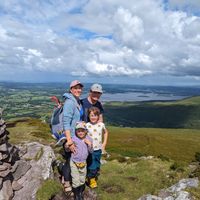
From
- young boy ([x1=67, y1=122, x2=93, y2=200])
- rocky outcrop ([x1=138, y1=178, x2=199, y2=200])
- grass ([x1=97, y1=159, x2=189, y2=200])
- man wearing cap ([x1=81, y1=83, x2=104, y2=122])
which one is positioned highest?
man wearing cap ([x1=81, y1=83, x2=104, y2=122])

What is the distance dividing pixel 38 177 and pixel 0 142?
2.73 meters

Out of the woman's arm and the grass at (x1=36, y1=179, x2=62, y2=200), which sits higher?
the woman's arm

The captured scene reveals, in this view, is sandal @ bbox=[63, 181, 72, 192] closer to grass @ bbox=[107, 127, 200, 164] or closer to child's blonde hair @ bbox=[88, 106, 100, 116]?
child's blonde hair @ bbox=[88, 106, 100, 116]

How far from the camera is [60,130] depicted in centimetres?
1402

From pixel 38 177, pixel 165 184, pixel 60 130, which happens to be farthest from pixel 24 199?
pixel 165 184

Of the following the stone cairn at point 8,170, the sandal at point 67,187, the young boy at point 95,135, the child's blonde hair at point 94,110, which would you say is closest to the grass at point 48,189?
the sandal at point 67,187

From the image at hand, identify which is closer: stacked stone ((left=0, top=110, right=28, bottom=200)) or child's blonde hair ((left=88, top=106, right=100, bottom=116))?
child's blonde hair ((left=88, top=106, right=100, bottom=116))

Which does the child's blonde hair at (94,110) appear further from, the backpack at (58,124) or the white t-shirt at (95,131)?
the backpack at (58,124)

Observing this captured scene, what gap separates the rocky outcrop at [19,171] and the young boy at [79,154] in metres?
2.57

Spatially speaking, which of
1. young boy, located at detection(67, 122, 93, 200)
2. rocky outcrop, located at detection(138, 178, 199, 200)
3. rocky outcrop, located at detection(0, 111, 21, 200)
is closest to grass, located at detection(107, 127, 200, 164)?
rocky outcrop, located at detection(138, 178, 199, 200)

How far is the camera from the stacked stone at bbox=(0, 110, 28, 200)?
1521 centimetres

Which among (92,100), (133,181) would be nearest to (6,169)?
(92,100)

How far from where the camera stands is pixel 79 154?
14.2m

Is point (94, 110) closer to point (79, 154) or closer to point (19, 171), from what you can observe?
point (79, 154)
